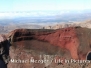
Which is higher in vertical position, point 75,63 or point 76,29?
point 76,29

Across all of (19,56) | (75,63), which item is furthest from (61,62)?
(19,56)

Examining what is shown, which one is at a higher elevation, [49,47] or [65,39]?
Result: [65,39]

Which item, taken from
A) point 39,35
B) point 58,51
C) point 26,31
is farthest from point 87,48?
point 26,31

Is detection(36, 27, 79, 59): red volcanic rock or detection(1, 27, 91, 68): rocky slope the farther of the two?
detection(36, 27, 79, 59): red volcanic rock

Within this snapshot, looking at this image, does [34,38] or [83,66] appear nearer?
[83,66]

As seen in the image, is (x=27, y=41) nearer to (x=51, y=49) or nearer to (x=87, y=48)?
(x=51, y=49)

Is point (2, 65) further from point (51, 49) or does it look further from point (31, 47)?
point (51, 49)

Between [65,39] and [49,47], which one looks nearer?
[49,47]

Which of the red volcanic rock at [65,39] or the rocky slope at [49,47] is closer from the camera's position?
the rocky slope at [49,47]

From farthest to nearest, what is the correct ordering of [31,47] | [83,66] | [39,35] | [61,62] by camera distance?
[39,35], [31,47], [61,62], [83,66]

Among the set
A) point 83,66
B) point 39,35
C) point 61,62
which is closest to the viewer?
point 83,66
